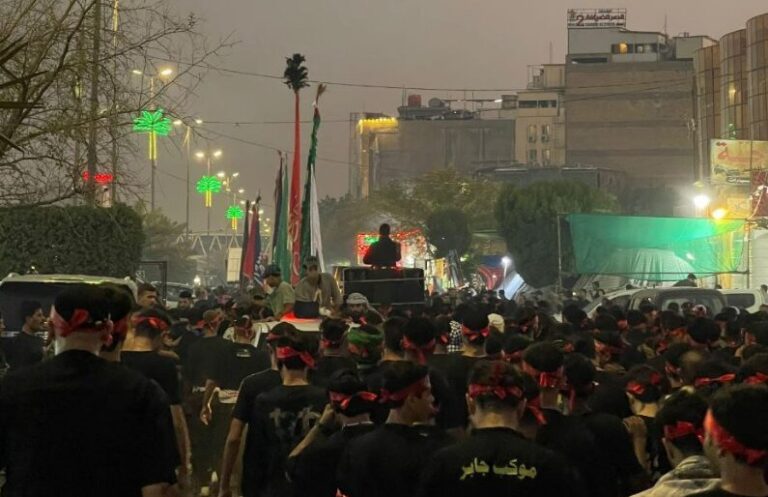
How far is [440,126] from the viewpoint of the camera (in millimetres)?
138125

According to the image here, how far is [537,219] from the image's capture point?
227 feet

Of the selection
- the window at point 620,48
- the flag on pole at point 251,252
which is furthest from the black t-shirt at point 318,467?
the window at point 620,48

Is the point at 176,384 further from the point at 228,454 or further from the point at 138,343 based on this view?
the point at 228,454

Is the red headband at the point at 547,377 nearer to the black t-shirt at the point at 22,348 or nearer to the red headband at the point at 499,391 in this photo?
the red headband at the point at 499,391

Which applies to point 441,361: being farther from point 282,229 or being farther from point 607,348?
point 282,229

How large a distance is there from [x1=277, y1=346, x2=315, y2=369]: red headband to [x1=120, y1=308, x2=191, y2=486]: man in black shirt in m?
1.12

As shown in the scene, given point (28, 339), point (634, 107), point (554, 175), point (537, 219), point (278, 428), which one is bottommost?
point (278, 428)

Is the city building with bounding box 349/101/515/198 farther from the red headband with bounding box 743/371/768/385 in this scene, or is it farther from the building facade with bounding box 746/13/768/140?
the red headband with bounding box 743/371/768/385

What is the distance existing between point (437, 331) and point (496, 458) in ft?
14.3

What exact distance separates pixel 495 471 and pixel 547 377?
2236 millimetres

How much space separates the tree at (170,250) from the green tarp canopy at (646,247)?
41.6m

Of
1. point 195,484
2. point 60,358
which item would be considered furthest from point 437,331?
point 60,358

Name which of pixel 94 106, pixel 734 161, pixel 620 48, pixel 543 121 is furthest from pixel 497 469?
pixel 543 121

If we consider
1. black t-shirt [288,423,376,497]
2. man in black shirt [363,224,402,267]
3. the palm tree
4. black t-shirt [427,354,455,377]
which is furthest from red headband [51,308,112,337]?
the palm tree
